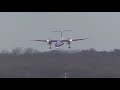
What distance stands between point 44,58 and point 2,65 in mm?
4201

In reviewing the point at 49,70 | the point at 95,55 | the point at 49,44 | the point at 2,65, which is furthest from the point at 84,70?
the point at 49,44

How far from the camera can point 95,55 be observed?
3080 cm

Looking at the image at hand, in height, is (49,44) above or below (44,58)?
above
